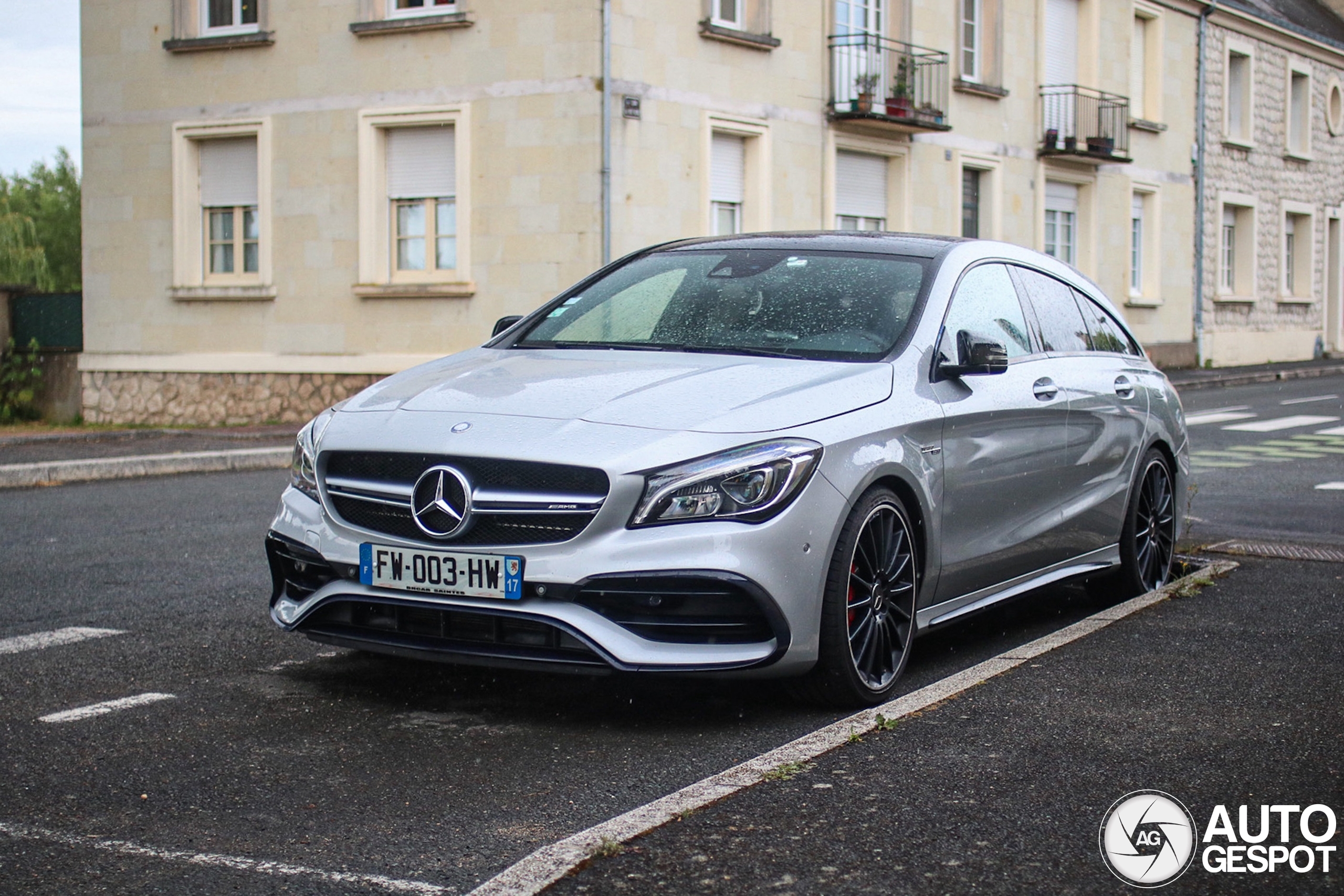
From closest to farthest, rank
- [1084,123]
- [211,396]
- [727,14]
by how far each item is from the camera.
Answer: [727,14] < [211,396] < [1084,123]

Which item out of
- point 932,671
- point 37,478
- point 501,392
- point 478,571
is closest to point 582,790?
point 478,571

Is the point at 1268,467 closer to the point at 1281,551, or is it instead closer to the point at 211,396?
the point at 1281,551

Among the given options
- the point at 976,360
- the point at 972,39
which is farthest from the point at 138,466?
the point at 972,39

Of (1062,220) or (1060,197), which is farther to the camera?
(1062,220)

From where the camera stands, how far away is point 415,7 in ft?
68.6

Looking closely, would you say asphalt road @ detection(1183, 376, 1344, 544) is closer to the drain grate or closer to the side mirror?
the drain grate

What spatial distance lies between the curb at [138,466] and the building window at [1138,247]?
21.7m

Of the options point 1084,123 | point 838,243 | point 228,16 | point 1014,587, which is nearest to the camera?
point 1014,587

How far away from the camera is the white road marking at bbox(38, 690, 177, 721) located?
15.9 feet

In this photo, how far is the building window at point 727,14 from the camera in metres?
21.2

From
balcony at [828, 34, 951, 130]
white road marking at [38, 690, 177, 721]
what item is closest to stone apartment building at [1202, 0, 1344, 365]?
balcony at [828, 34, 951, 130]

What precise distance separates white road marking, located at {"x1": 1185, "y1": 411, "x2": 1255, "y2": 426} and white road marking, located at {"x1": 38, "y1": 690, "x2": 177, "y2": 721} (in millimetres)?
15373

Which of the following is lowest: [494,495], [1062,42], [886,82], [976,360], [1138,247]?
[494,495]

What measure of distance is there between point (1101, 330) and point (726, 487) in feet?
10.8
